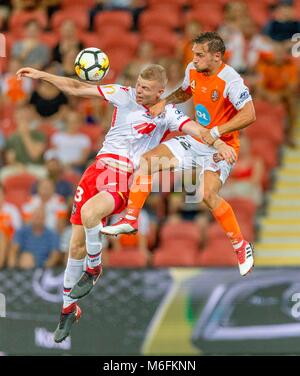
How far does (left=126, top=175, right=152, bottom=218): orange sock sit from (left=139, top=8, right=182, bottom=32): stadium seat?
30.4ft

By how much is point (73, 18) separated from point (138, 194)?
9913 mm

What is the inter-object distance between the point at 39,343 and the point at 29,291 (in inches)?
28.5

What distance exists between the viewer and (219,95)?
11.6 m

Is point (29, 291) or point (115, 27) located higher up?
point (115, 27)

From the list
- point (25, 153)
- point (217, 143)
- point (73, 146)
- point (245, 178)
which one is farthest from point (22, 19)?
point (217, 143)

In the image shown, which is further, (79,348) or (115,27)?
(115,27)

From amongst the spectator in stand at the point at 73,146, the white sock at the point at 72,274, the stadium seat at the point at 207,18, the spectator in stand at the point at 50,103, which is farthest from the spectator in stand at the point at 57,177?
the white sock at the point at 72,274

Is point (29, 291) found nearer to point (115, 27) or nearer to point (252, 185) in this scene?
point (252, 185)

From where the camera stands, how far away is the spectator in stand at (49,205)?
57.4 ft

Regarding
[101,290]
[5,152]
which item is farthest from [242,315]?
[5,152]

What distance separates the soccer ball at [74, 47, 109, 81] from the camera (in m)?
11.4

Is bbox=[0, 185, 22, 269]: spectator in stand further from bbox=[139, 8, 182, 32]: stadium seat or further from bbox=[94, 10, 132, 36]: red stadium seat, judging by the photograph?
bbox=[139, 8, 182, 32]: stadium seat

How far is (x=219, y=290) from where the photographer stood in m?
16.5
